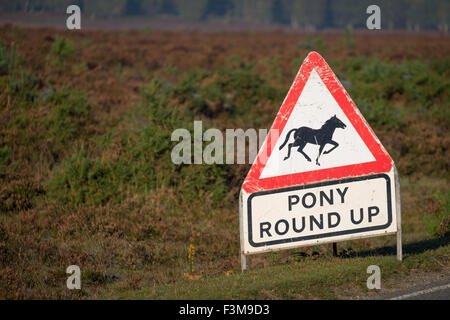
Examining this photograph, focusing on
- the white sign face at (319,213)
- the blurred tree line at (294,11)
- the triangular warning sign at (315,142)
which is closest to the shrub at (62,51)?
the triangular warning sign at (315,142)

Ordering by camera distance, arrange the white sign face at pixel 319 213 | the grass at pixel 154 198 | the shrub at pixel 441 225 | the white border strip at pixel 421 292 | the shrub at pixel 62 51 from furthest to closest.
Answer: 1. the shrub at pixel 62 51
2. the shrub at pixel 441 225
3. the grass at pixel 154 198
4. the white sign face at pixel 319 213
5. the white border strip at pixel 421 292

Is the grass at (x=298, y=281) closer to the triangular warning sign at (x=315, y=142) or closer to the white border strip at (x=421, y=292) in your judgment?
the white border strip at (x=421, y=292)

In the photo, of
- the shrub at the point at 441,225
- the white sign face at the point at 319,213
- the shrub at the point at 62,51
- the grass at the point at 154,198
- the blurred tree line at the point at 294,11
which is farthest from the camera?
the blurred tree line at the point at 294,11

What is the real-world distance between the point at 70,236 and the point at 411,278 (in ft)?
15.2

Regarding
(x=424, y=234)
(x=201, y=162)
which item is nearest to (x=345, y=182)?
(x=424, y=234)

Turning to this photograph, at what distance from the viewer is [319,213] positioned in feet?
20.3

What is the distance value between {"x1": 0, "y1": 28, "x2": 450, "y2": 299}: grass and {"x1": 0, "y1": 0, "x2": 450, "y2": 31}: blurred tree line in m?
65.8

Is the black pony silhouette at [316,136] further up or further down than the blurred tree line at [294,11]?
further down

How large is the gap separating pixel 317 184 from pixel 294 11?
11131 centimetres

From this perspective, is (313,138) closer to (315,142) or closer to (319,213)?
(315,142)

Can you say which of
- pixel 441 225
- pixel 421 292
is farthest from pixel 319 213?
pixel 441 225

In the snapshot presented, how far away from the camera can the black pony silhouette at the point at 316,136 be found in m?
6.16

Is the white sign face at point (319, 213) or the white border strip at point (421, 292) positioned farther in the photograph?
the white sign face at point (319, 213)
